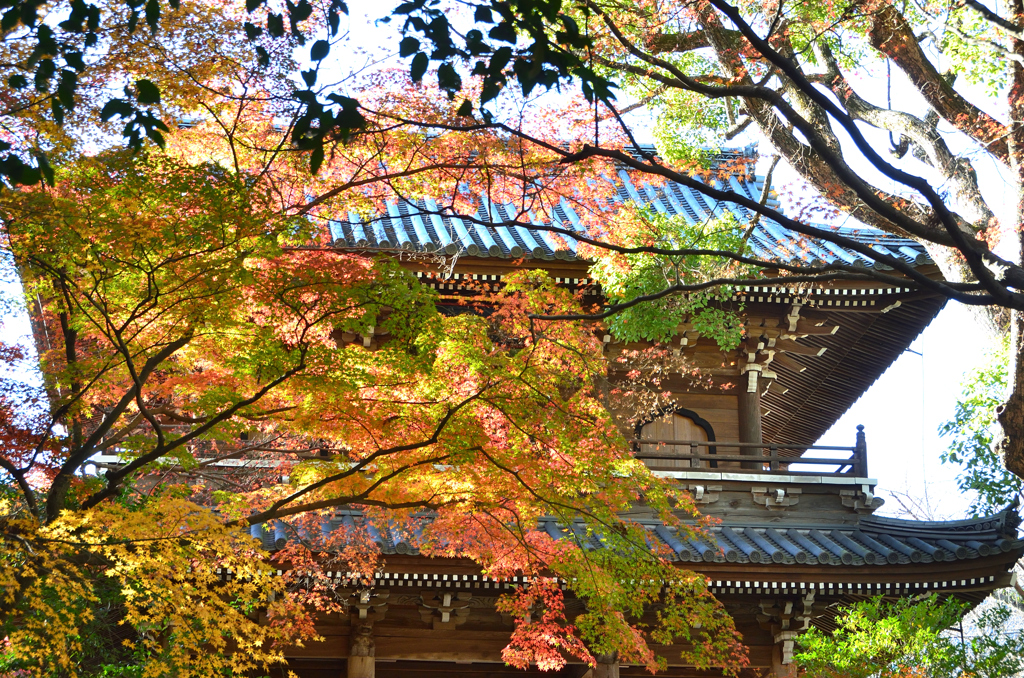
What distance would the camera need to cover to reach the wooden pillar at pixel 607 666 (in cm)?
984

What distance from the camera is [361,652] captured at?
9.68 metres

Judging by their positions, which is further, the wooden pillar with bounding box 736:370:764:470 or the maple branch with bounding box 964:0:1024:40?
the wooden pillar with bounding box 736:370:764:470

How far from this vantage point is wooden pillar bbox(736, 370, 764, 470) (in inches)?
455

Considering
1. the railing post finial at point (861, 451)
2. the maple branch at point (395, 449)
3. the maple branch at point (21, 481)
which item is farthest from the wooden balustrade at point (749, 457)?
the maple branch at point (21, 481)

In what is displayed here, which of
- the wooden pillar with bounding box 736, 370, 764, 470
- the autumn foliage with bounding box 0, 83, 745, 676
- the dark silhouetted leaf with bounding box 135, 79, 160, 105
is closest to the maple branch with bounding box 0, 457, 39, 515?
the autumn foliage with bounding box 0, 83, 745, 676

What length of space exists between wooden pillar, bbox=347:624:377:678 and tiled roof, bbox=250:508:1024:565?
1.11m

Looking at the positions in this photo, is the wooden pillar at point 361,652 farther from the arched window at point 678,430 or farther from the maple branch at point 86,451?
the maple branch at point 86,451

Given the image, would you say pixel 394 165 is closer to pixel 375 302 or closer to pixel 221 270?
pixel 375 302

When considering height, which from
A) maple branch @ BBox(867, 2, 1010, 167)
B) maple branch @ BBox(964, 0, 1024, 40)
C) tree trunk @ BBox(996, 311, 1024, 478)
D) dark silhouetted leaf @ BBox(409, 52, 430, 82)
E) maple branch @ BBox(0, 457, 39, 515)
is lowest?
maple branch @ BBox(0, 457, 39, 515)

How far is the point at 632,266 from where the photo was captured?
895 cm

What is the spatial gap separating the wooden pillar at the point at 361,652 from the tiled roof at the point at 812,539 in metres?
1.11

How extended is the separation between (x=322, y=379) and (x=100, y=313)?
151 centimetres

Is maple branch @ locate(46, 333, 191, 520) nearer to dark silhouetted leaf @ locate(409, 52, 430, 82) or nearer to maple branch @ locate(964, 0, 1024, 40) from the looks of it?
dark silhouetted leaf @ locate(409, 52, 430, 82)

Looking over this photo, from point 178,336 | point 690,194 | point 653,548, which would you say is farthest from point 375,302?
point 690,194
